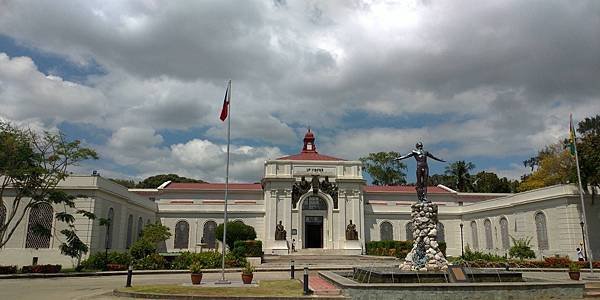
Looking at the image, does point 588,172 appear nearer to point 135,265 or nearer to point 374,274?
point 374,274

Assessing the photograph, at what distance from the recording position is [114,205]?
101 ft

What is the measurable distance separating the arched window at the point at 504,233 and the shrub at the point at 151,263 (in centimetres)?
2682

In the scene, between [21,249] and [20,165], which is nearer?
[20,165]

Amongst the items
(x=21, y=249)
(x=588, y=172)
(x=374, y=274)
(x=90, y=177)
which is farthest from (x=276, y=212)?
(x=374, y=274)

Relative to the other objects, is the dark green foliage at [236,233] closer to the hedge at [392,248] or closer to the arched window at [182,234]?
the arched window at [182,234]

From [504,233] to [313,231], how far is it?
56.0 feet

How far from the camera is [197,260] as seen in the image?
25.8 metres

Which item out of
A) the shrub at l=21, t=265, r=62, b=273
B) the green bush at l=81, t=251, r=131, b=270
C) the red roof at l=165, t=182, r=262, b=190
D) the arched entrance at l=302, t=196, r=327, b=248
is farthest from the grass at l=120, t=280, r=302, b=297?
the red roof at l=165, t=182, r=262, b=190

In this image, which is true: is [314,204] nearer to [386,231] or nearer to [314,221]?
[314,221]

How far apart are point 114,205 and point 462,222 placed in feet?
108

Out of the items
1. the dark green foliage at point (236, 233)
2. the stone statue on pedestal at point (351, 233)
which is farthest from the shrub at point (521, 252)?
the dark green foliage at point (236, 233)

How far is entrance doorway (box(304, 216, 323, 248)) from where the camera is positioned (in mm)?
42844

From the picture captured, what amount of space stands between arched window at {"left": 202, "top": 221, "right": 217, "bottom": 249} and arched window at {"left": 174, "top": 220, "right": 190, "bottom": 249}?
163 centimetres

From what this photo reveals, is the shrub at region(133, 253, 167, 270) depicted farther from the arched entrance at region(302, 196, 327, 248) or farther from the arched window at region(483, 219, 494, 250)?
the arched window at region(483, 219, 494, 250)
